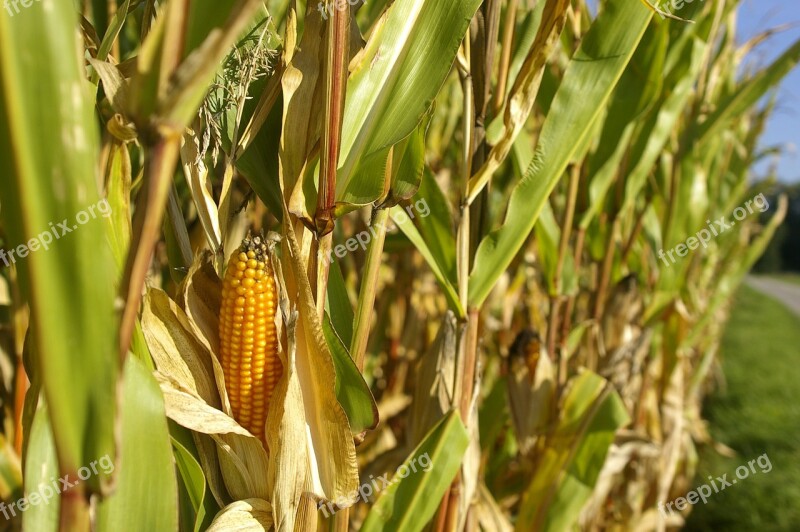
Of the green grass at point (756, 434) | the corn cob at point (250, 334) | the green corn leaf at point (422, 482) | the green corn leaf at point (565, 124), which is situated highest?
the green corn leaf at point (565, 124)

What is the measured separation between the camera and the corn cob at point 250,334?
1.55ft

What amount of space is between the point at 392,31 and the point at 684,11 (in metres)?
0.55

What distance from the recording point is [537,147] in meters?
0.75

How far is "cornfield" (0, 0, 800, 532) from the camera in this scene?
28cm

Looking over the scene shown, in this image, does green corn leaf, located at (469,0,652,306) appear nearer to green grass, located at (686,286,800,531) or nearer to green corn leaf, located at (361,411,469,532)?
green corn leaf, located at (361,411,469,532)

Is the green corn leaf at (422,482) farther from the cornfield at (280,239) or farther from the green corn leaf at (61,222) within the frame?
the green corn leaf at (61,222)

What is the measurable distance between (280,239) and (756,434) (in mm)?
3583

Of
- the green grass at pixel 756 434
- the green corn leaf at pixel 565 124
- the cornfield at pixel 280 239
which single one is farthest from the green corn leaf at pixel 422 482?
the green grass at pixel 756 434

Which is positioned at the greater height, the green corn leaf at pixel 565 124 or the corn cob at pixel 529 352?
the green corn leaf at pixel 565 124

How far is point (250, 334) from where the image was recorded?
0.48 meters

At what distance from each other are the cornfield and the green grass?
174 cm

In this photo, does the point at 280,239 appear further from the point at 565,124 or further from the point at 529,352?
the point at 529,352

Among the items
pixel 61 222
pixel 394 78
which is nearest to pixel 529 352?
pixel 394 78

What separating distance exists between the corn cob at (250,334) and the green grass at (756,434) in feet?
8.26
